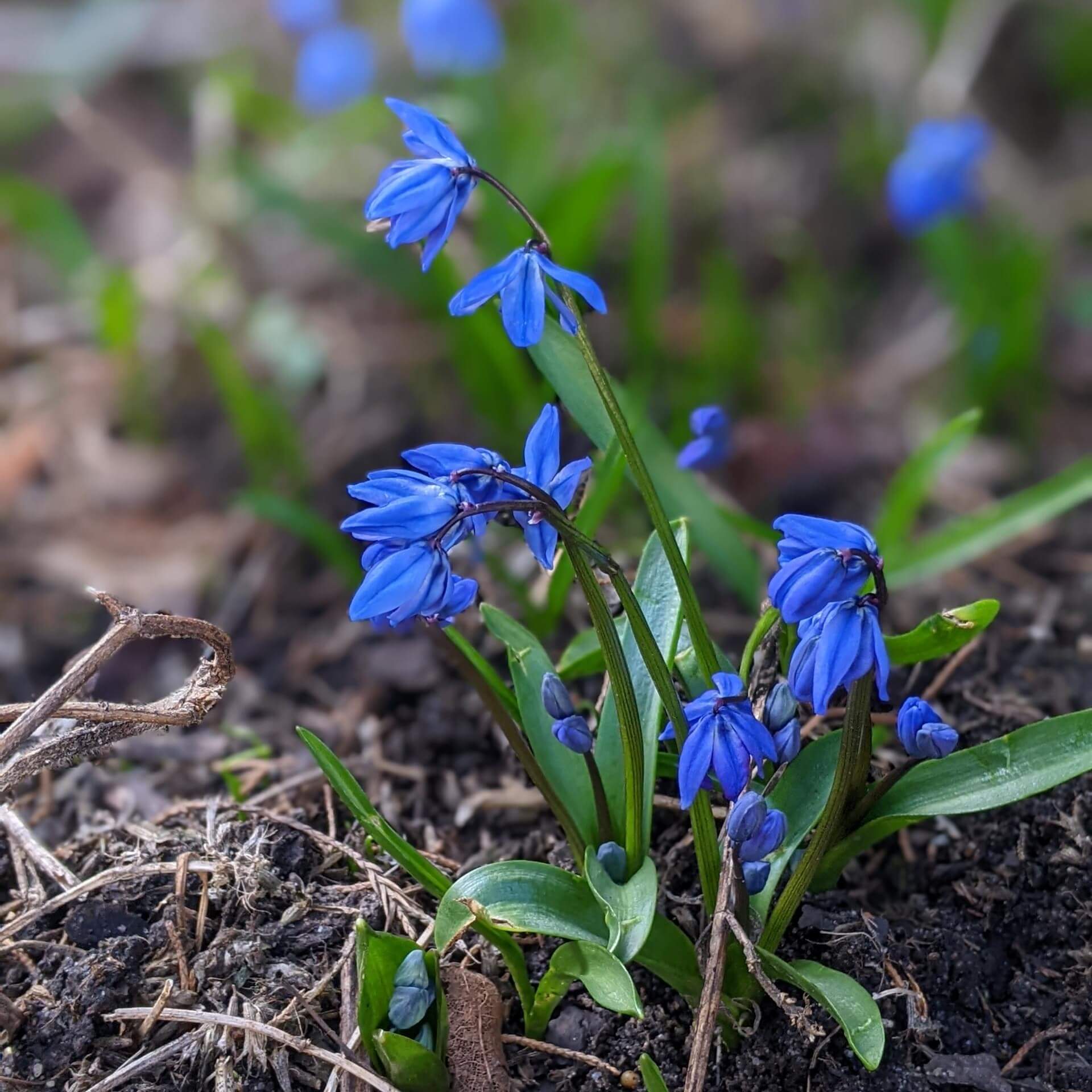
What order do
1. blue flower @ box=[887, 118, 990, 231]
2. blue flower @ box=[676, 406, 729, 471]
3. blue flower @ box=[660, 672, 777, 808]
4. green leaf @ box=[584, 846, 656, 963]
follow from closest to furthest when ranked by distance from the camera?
blue flower @ box=[660, 672, 777, 808] → green leaf @ box=[584, 846, 656, 963] → blue flower @ box=[676, 406, 729, 471] → blue flower @ box=[887, 118, 990, 231]

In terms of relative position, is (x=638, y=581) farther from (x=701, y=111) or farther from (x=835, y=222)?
(x=701, y=111)

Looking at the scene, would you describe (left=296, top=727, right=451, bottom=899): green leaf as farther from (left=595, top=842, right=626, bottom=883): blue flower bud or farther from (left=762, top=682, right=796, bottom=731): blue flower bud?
(left=762, top=682, right=796, bottom=731): blue flower bud

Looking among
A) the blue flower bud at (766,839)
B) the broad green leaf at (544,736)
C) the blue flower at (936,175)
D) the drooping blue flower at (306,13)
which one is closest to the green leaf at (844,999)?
the blue flower bud at (766,839)

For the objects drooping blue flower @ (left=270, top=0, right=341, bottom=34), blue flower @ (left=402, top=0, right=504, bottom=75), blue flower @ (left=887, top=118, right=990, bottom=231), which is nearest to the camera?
blue flower @ (left=887, top=118, right=990, bottom=231)

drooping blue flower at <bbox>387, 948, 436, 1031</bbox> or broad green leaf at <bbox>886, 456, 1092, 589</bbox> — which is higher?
drooping blue flower at <bbox>387, 948, 436, 1031</bbox>

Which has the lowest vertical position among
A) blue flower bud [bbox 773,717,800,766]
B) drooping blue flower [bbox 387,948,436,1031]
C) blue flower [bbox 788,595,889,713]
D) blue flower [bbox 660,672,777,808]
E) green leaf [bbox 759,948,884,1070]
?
green leaf [bbox 759,948,884,1070]

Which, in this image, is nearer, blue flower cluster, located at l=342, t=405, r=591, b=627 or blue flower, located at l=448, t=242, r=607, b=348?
blue flower cluster, located at l=342, t=405, r=591, b=627

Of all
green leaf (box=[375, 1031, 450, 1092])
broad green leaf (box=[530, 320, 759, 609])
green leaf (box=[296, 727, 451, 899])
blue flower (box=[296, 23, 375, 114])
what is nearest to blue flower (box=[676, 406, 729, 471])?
broad green leaf (box=[530, 320, 759, 609])
